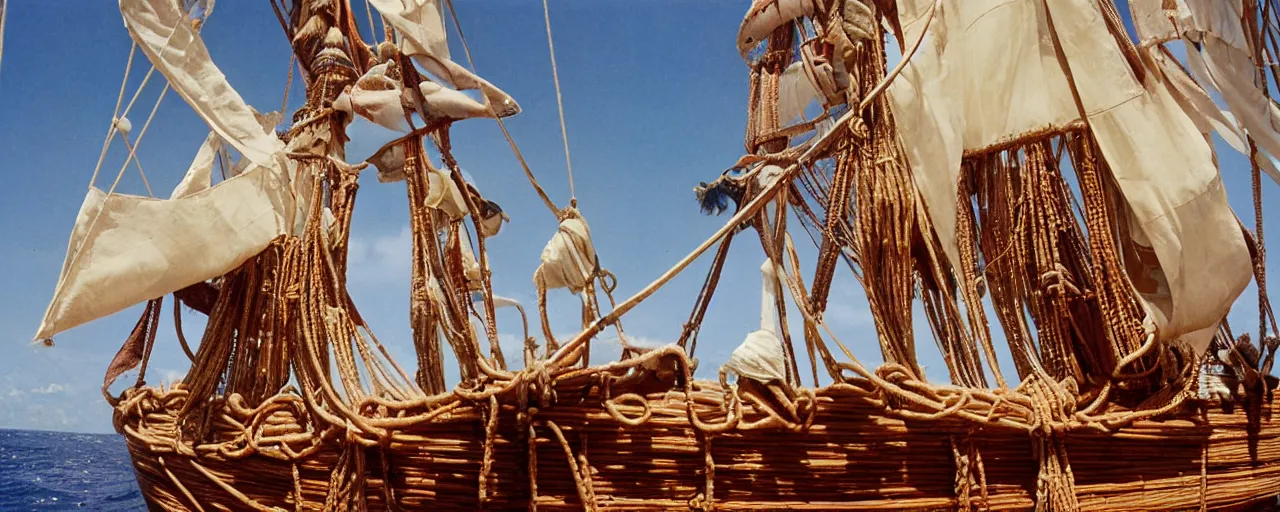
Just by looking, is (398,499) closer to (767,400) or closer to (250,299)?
(767,400)

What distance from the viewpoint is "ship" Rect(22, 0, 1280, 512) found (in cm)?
245

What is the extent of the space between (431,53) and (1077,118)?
2.74m

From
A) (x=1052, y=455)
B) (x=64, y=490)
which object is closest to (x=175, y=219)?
(x=1052, y=455)

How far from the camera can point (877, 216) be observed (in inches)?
121

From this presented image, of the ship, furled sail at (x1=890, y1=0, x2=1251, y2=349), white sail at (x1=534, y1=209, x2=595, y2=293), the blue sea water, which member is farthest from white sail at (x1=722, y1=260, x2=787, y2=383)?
the blue sea water

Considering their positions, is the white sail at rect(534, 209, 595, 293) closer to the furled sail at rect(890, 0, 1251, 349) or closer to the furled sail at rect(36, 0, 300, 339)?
the furled sail at rect(890, 0, 1251, 349)

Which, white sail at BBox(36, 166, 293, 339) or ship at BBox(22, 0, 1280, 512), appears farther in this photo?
white sail at BBox(36, 166, 293, 339)

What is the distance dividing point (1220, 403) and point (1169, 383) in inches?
12.9

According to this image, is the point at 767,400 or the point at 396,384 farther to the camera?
the point at 396,384

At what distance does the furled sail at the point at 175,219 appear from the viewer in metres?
3.53

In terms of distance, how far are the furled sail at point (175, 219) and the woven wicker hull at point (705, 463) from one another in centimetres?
133

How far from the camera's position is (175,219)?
369cm

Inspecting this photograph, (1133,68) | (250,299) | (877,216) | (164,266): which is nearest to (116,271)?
(164,266)

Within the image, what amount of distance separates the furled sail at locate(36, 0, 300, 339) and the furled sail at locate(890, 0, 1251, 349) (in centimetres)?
296
